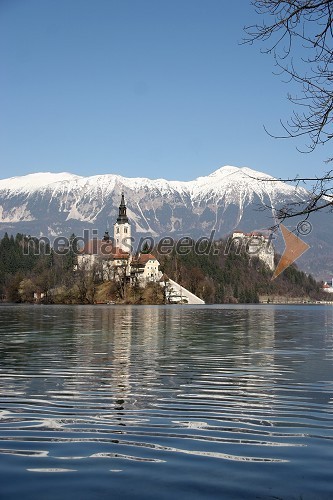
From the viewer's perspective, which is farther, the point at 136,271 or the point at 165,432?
the point at 136,271

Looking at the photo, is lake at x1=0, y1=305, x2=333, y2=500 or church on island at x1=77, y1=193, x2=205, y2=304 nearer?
lake at x1=0, y1=305, x2=333, y2=500

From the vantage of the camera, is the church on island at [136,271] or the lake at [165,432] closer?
the lake at [165,432]

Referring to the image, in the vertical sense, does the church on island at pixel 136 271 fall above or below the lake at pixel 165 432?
above

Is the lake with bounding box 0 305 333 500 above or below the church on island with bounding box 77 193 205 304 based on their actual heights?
below

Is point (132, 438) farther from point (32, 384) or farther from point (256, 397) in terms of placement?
point (32, 384)

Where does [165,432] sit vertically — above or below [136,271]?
below

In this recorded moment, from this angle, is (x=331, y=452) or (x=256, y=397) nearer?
(x=331, y=452)

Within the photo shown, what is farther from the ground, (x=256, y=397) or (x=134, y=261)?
(x=134, y=261)

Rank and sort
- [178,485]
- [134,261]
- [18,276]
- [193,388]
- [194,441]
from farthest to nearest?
[134,261], [18,276], [193,388], [194,441], [178,485]

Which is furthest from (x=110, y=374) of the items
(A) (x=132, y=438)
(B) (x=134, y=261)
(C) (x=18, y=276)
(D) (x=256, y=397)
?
(B) (x=134, y=261)

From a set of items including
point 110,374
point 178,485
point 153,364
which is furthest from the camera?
point 153,364

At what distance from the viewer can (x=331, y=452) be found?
9.37m

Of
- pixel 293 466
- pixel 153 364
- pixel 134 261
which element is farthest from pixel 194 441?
pixel 134 261

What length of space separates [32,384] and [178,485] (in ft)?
31.2
